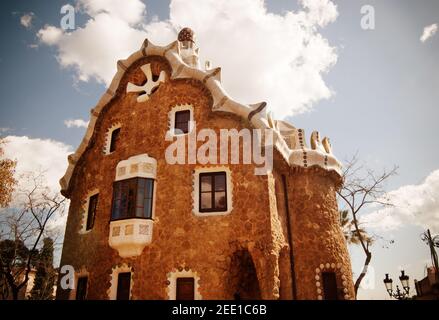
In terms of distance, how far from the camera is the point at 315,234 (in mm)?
12211

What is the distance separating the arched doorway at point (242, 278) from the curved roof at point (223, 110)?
4.12 meters

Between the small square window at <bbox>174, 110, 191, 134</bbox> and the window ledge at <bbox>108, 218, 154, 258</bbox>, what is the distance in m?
3.68

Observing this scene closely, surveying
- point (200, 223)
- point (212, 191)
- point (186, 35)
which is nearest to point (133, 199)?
point (200, 223)

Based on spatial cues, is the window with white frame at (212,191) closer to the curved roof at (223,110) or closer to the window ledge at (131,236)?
the window ledge at (131,236)

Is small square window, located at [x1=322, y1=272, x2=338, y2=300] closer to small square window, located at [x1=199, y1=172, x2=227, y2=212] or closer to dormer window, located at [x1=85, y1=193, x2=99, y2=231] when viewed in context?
small square window, located at [x1=199, y1=172, x2=227, y2=212]

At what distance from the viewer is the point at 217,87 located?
12.1m

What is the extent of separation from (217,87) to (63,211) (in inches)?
568

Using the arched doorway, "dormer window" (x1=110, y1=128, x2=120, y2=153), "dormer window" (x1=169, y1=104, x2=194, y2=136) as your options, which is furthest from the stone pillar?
"dormer window" (x1=110, y1=128, x2=120, y2=153)

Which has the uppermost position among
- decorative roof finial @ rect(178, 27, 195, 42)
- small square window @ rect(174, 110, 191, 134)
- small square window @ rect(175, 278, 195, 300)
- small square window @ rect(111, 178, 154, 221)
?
decorative roof finial @ rect(178, 27, 195, 42)

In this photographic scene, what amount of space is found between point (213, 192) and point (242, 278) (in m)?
3.03

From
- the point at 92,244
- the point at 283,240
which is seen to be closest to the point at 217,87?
the point at 283,240

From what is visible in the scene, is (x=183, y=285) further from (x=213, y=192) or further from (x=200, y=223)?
(x=213, y=192)

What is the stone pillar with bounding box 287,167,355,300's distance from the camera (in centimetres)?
1162
